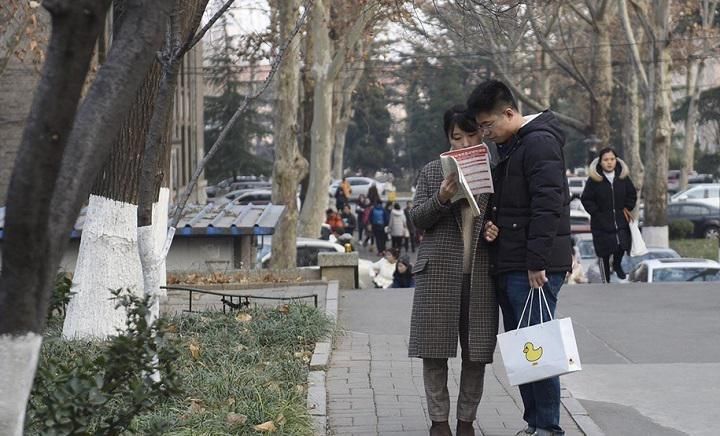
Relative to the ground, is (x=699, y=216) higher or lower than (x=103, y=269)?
higher

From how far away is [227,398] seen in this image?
7152 mm

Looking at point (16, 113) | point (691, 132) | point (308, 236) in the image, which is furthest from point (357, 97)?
point (16, 113)

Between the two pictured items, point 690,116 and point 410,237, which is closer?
point 410,237

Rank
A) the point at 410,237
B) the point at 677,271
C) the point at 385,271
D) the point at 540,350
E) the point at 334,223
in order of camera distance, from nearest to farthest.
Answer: the point at 540,350, the point at 677,271, the point at 385,271, the point at 334,223, the point at 410,237

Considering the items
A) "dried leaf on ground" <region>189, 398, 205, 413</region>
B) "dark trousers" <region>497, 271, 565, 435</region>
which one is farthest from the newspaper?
"dried leaf on ground" <region>189, 398, 205, 413</region>

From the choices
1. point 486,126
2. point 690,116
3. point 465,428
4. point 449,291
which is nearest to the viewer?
point 486,126

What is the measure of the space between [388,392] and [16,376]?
4.41 metres

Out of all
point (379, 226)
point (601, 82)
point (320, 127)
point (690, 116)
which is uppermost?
point (690, 116)

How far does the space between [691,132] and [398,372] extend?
4841 cm

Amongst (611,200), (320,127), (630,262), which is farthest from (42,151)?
(320,127)

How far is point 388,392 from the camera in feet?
25.6

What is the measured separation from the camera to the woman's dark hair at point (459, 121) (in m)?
6.12

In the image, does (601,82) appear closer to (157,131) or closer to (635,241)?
(635,241)

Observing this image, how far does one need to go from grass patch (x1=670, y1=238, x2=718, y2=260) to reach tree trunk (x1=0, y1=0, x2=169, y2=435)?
31172 mm
